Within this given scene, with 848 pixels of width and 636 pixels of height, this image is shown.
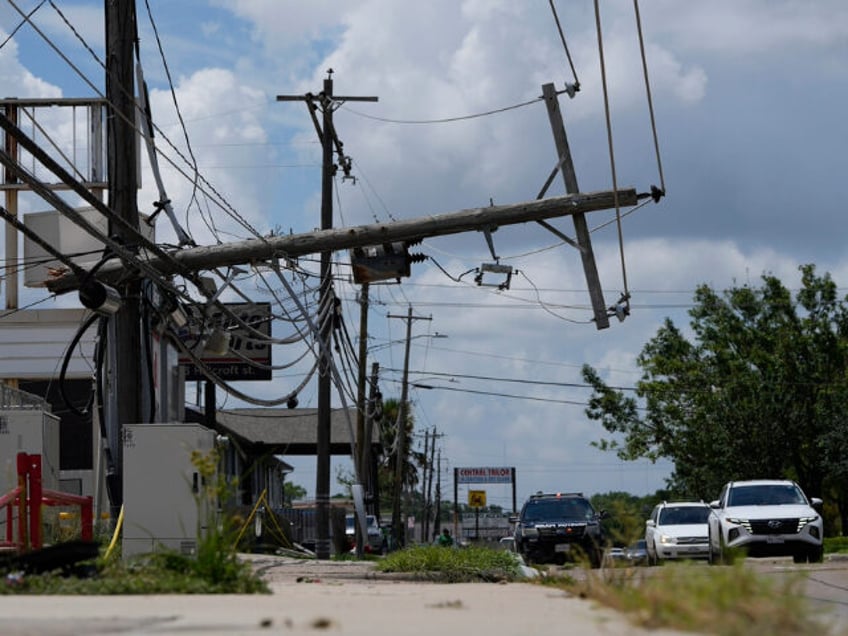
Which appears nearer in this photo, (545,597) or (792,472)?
(545,597)

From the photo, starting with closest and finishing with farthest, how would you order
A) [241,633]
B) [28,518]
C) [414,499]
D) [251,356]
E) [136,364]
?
[241,633]
[28,518]
[136,364]
[251,356]
[414,499]

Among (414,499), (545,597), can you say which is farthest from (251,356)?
(414,499)

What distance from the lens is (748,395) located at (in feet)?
161

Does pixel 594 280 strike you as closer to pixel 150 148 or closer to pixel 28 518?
pixel 150 148

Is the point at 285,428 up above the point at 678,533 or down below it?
above

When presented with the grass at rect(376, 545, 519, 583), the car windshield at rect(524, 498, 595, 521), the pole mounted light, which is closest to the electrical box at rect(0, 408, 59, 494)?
the pole mounted light

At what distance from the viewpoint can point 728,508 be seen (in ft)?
87.5

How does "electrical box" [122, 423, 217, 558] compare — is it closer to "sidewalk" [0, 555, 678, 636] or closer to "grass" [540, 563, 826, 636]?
"sidewalk" [0, 555, 678, 636]

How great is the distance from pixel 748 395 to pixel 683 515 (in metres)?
18.0

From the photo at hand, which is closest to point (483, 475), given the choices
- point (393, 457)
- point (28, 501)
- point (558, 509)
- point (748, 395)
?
point (393, 457)

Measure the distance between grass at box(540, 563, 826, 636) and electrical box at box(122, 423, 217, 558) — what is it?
31.2 feet

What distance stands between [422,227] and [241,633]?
14.3 metres

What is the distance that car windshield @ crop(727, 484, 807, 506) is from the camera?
27.1 m

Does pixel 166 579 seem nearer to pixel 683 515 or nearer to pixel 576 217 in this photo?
pixel 576 217
